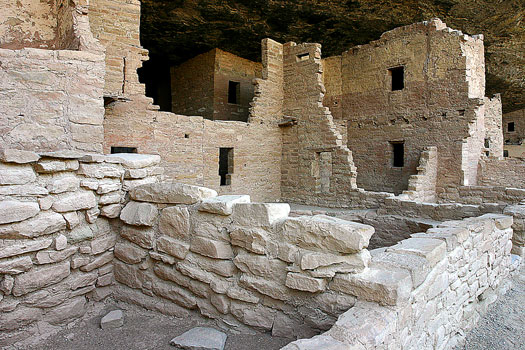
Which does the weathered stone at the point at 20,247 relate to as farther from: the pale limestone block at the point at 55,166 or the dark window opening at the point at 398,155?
Result: the dark window opening at the point at 398,155

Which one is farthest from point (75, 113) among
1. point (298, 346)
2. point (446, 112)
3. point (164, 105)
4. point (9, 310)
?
point (164, 105)

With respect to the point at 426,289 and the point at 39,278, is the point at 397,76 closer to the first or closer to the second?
the point at 426,289

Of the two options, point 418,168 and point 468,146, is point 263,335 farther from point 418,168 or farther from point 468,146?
point 468,146

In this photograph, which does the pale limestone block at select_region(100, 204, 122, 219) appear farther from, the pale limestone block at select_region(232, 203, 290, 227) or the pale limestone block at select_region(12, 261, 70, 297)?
the pale limestone block at select_region(232, 203, 290, 227)

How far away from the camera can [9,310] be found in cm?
262

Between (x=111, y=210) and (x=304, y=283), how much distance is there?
6.33 feet

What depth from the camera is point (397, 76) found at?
473 inches

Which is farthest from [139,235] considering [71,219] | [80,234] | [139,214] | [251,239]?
[251,239]

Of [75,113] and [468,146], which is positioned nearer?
[75,113]

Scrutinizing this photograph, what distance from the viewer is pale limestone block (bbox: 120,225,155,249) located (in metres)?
3.21

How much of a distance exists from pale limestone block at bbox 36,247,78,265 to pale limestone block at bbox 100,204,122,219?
1.32 ft

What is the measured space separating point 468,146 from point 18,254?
10552mm

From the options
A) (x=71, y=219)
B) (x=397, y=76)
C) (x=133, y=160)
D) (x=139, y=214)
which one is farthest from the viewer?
(x=397, y=76)

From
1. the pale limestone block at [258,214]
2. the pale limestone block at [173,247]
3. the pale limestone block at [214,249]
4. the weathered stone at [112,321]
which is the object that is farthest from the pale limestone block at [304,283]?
the weathered stone at [112,321]
